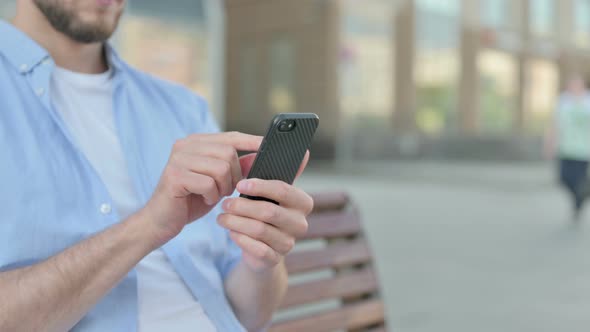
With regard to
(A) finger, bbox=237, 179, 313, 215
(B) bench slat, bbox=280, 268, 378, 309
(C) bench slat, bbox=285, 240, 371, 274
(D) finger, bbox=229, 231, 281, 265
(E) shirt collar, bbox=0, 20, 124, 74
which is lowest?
(B) bench slat, bbox=280, 268, 378, 309

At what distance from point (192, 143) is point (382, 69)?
20727mm

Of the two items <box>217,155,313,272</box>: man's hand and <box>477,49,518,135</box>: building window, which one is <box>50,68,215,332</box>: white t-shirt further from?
<box>477,49,518,135</box>: building window

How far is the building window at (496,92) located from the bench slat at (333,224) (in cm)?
2224

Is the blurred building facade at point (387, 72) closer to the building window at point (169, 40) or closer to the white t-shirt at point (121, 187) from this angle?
the building window at point (169, 40)

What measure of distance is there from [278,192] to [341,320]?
1.09 m

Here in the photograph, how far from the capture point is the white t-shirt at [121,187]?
143 centimetres

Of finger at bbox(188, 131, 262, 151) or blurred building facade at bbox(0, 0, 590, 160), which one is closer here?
finger at bbox(188, 131, 262, 151)

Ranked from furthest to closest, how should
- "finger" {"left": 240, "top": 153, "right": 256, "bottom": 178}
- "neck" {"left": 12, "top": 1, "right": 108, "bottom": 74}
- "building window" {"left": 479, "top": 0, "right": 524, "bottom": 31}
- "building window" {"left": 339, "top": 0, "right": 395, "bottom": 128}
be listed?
1. "building window" {"left": 479, "top": 0, "right": 524, "bottom": 31}
2. "building window" {"left": 339, "top": 0, "right": 395, "bottom": 128}
3. "neck" {"left": 12, "top": 1, "right": 108, "bottom": 74}
4. "finger" {"left": 240, "top": 153, "right": 256, "bottom": 178}

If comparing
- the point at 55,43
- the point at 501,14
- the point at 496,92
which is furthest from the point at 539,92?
the point at 55,43

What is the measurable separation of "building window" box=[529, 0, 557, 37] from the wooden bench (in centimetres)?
2561

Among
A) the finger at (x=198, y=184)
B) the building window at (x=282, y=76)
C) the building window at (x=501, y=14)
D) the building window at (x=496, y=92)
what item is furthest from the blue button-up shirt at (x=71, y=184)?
the building window at (x=501, y=14)

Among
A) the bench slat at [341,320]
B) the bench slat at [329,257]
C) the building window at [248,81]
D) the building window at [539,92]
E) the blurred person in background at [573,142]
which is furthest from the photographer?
the building window at [539,92]

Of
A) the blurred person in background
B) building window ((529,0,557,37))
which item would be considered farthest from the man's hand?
building window ((529,0,557,37))

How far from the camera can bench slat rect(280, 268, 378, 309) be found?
6.56ft
